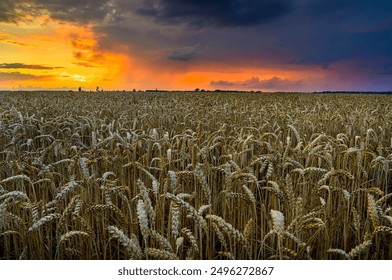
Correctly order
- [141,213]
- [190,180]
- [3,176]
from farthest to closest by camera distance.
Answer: [3,176] → [190,180] → [141,213]

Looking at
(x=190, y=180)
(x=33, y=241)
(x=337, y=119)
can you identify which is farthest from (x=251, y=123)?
(x=33, y=241)

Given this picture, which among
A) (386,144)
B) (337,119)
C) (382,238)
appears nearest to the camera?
(382,238)

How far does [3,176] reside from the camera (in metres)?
4.01

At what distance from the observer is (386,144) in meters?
5.46

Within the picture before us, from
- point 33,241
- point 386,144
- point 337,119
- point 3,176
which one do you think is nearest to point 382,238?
point 33,241

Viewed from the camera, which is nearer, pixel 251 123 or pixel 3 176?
pixel 3 176
